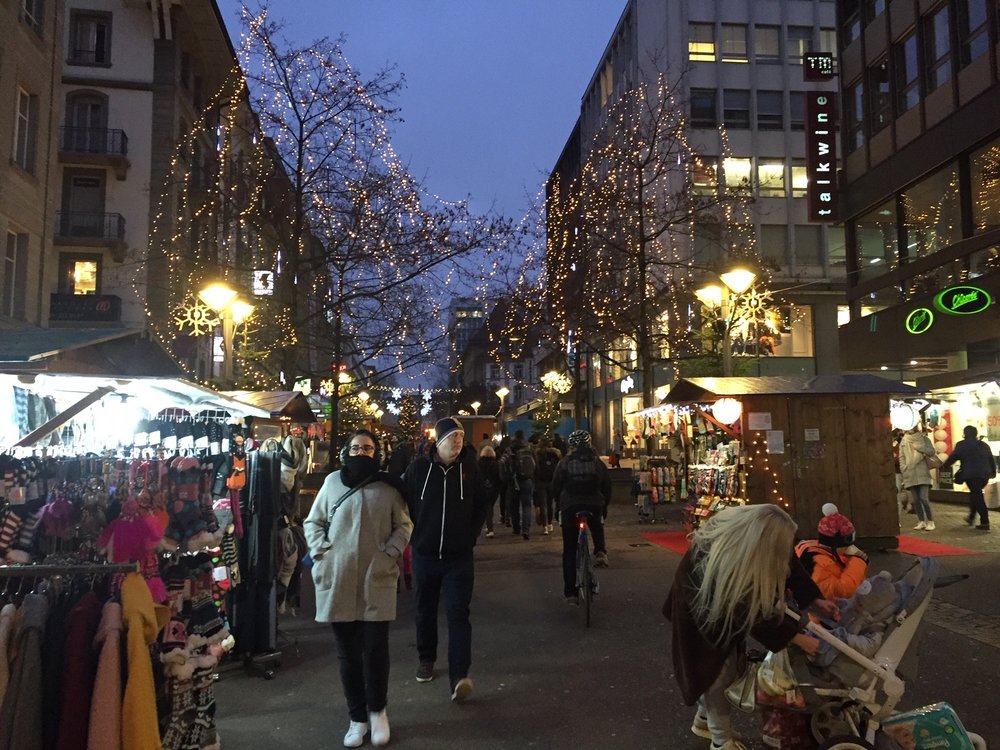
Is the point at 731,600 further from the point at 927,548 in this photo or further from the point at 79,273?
the point at 79,273

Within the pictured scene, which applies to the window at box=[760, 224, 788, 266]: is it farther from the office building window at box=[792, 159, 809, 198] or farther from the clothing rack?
the clothing rack

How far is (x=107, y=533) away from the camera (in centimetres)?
399

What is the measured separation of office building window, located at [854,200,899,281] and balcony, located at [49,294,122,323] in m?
24.1

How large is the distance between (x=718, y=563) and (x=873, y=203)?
20517 millimetres

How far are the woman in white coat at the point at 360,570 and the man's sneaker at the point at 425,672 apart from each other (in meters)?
0.97

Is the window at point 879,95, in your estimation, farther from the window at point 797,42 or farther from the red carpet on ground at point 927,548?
the window at point 797,42

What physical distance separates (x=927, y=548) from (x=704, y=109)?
87.8 feet

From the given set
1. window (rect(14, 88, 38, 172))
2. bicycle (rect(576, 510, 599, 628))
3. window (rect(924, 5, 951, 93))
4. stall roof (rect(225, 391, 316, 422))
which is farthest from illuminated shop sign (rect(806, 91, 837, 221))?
window (rect(14, 88, 38, 172))

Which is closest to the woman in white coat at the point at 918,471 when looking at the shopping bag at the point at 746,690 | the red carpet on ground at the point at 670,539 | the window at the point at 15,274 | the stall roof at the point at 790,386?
the stall roof at the point at 790,386

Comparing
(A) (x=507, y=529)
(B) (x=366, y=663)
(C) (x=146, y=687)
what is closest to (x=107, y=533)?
(C) (x=146, y=687)

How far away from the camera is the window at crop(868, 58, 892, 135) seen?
2076 cm

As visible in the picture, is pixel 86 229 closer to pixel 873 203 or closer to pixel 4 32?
pixel 4 32

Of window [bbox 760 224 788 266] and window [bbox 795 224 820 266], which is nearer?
window [bbox 760 224 788 266]

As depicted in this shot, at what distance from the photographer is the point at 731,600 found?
12.3 ft
